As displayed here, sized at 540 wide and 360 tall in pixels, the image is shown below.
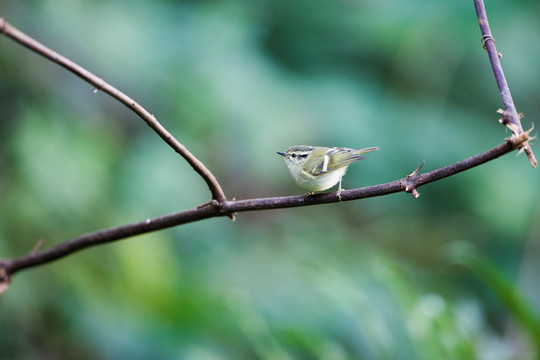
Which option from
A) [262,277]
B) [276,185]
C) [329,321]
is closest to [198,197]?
[262,277]

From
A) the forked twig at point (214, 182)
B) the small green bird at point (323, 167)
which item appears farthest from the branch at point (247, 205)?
the small green bird at point (323, 167)

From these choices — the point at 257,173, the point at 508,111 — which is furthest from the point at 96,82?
the point at 257,173

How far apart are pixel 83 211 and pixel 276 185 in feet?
5.55

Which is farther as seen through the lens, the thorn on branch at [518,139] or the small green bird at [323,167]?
the small green bird at [323,167]

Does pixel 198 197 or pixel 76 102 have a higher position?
pixel 76 102

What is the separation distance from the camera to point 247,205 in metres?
1.17

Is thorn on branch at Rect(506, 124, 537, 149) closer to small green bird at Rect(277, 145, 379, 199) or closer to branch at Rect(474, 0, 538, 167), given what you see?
branch at Rect(474, 0, 538, 167)

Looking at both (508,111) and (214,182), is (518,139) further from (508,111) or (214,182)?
(214,182)

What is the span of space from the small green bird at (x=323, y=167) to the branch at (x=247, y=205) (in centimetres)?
46

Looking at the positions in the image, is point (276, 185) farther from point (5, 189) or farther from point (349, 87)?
point (5, 189)

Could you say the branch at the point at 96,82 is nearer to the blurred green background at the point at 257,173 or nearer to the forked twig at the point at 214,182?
the forked twig at the point at 214,182

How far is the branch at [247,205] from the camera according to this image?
3.19ft

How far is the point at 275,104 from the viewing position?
346cm

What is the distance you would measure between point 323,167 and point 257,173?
1.92 m
